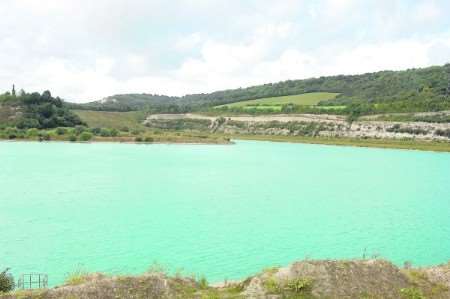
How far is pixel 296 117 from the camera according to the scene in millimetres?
155000

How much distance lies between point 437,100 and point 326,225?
113 metres

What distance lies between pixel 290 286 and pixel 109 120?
16346 cm

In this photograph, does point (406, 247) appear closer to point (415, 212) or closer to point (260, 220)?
point (260, 220)

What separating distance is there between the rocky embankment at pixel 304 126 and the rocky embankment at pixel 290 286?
114 m

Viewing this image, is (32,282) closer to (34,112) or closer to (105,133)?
(105,133)

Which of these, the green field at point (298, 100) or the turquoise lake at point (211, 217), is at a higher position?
the green field at point (298, 100)

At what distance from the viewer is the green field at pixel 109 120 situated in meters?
162

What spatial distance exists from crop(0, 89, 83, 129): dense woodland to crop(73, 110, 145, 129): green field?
12.6m

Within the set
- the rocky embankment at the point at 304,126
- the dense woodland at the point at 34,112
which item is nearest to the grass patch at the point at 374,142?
the rocky embankment at the point at 304,126

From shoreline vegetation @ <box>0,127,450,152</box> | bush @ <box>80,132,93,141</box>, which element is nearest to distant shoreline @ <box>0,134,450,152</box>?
shoreline vegetation @ <box>0,127,450,152</box>

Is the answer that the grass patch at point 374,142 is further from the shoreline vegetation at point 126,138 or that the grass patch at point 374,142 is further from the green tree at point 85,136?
the green tree at point 85,136

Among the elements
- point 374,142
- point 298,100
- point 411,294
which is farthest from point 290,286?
point 298,100

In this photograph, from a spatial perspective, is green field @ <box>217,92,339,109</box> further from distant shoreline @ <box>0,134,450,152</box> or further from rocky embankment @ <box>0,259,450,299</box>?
rocky embankment @ <box>0,259,450,299</box>

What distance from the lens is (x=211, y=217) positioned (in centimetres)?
3653
